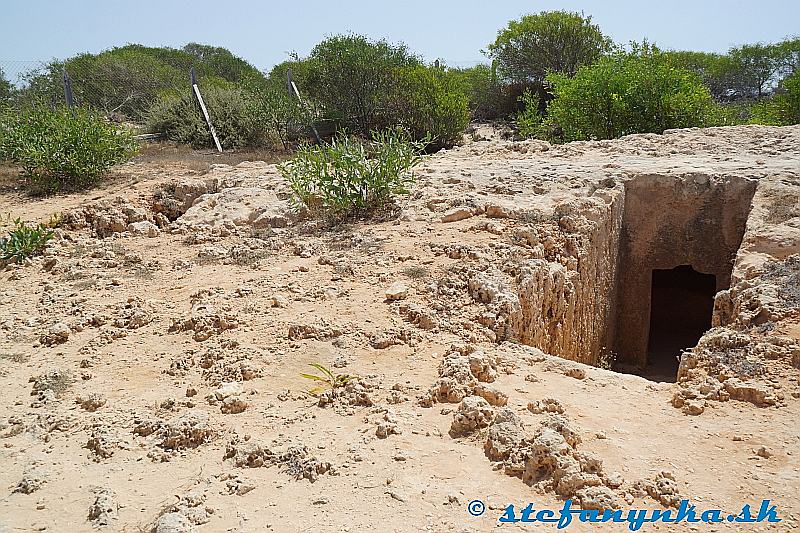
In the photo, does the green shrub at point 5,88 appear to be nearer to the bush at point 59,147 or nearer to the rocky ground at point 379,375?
the bush at point 59,147

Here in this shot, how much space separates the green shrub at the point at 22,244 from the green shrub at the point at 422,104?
7.52 meters

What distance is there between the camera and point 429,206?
16.0 ft

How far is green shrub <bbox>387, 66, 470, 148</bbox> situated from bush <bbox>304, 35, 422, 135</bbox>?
194 millimetres

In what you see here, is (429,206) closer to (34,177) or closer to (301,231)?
(301,231)

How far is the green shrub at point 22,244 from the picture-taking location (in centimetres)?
449

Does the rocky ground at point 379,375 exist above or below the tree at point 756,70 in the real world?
below

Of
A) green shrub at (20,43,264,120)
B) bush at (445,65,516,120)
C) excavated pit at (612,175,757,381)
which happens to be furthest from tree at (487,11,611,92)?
excavated pit at (612,175,757,381)

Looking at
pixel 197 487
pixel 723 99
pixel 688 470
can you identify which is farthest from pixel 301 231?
pixel 723 99

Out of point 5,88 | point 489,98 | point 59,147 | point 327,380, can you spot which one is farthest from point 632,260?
point 489,98

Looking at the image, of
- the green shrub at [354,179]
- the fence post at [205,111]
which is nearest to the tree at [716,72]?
the fence post at [205,111]

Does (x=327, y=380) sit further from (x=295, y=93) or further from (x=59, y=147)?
(x=295, y=93)

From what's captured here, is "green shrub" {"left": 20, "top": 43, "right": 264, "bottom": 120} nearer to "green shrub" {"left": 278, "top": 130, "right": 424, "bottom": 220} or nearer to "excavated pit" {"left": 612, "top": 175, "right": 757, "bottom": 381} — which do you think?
"green shrub" {"left": 278, "top": 130, "right": 424, "bottom": 220}

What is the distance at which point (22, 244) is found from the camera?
4.57 metres

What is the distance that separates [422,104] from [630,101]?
3874 millimetres
